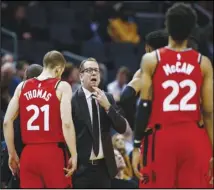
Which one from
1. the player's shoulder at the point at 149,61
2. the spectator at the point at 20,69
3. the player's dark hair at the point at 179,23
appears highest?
the spectator at the point at 20,69

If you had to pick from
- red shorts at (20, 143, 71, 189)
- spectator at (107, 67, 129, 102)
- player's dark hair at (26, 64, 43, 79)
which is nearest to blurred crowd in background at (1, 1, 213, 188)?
spectator at (107, 67, 129, 102)

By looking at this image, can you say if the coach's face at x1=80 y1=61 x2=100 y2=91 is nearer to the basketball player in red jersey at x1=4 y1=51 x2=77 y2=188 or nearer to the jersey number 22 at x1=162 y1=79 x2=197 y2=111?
the basketball player in red jersey at x1=4 y1=51 x2=77 y2=188

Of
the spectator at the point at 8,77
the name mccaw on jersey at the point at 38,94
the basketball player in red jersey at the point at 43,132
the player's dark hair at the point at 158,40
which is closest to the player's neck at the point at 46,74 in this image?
the basketball player in red jersey at the point at 43,132

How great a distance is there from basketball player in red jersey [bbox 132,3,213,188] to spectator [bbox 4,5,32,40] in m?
10.4

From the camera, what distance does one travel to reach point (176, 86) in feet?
23.6

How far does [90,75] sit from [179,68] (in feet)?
6.78

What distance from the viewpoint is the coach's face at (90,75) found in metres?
9.14

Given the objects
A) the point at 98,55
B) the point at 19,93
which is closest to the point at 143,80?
the point at 19,93

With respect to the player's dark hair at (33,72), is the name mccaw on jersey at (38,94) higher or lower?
lower

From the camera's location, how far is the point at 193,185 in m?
7.31

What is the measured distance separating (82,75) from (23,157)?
4.30 feet

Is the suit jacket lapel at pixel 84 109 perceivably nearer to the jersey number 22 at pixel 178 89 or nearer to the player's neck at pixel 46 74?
the player's neck at pixel 46 74

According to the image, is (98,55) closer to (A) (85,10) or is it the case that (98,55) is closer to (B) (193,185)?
(A) (85,10)

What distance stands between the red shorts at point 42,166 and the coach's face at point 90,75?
3.40 feet
